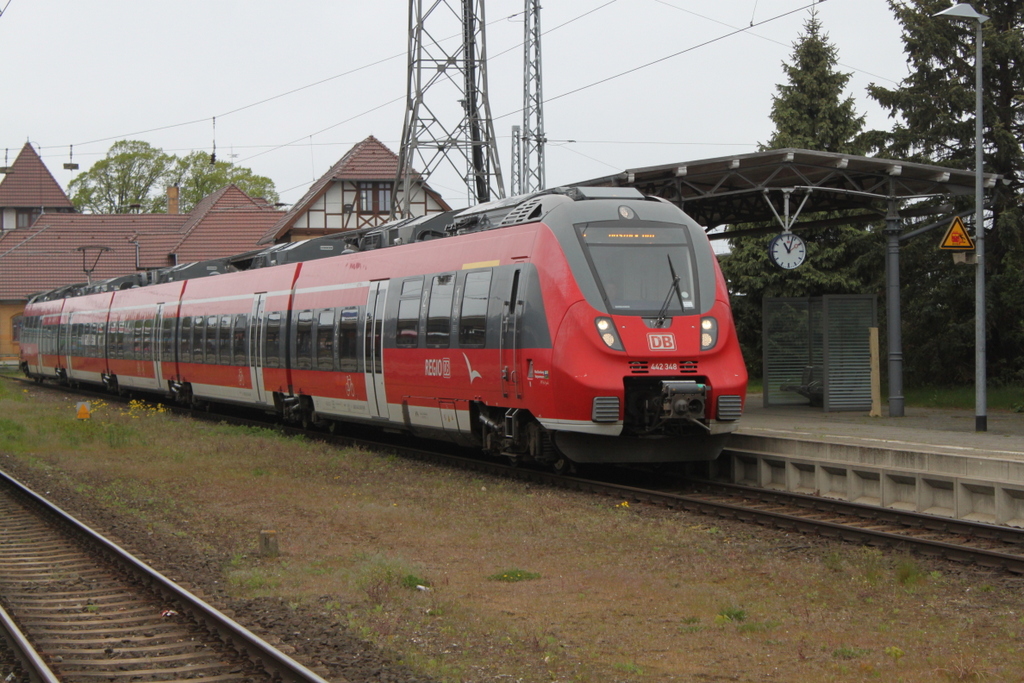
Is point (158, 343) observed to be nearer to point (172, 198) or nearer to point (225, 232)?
point (225, 232)

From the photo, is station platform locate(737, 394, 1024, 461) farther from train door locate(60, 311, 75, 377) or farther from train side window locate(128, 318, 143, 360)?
train door locate(60, 311, 75, 377)

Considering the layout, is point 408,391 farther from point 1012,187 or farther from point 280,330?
point 1012,187

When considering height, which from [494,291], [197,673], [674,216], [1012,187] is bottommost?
[197,673]

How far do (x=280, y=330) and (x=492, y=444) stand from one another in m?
8.08

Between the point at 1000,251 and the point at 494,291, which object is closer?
the point at 494,291

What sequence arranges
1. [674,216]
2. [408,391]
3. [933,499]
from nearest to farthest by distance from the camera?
[933,499] → [674,216] → [408,391]

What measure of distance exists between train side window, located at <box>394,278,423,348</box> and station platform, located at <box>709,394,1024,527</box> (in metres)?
4.55

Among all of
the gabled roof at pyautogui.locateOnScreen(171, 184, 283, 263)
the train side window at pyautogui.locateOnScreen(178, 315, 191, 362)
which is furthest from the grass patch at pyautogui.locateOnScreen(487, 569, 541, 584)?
the gabled roof at pyautogui.locateOnScreen(171, 184, 283, 263)

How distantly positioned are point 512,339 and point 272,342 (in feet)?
31.3

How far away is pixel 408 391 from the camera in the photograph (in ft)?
54.4

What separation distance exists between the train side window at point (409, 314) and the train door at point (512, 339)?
8.62 feet

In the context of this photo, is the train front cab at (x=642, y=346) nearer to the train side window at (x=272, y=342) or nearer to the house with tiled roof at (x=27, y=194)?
the train side window at (x=272, y=342)

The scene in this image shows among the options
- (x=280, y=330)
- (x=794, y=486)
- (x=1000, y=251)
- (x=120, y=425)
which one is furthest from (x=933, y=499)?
(x=1000, y=251)

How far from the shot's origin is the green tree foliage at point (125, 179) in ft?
284
